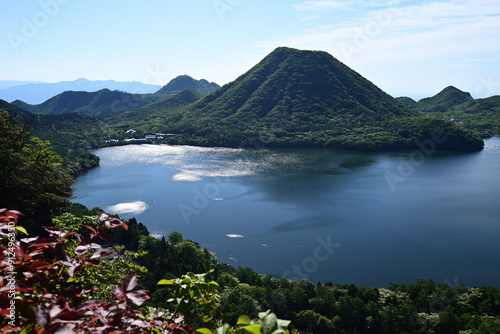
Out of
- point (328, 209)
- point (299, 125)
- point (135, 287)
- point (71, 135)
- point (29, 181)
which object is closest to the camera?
point (135, 287)

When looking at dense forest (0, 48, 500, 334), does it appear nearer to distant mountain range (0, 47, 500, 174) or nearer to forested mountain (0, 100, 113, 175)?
forested mountain (0, 100, 113, 175)

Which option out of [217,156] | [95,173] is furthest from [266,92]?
[95,173]

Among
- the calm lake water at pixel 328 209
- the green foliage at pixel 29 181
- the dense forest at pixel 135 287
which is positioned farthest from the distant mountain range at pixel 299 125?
the green foliage at pixel 29 181

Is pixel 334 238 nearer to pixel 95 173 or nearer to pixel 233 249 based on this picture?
pixel 233 249

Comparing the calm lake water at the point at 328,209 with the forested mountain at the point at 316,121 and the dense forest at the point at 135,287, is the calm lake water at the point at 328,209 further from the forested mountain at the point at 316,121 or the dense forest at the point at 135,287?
the forested mountain at the point at 316,121

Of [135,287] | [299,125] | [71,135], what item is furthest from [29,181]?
[299,125]

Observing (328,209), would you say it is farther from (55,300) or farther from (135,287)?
(55,300)
